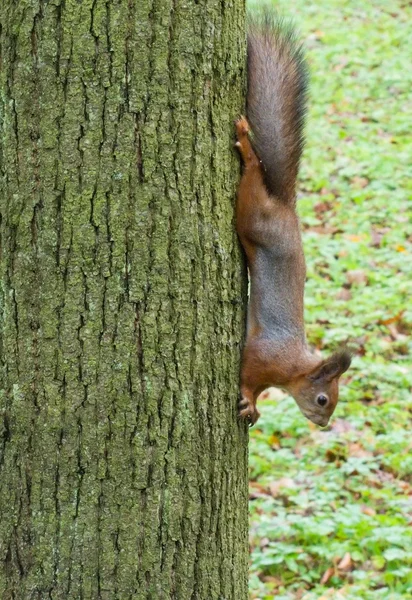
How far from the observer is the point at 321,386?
131 inches

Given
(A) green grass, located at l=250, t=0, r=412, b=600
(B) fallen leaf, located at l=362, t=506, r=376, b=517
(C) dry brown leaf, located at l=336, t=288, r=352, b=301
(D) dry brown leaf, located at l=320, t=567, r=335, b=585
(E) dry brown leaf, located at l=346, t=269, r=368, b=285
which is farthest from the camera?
(E) dry brown leaf, located at l=346, t=269, r=368, b=285

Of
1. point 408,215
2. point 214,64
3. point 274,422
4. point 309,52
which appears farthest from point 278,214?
point 309,52

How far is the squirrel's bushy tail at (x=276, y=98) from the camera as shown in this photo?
8.59 ft

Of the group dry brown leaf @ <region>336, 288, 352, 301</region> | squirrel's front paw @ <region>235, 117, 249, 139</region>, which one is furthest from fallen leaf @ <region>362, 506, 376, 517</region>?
squirrel's front paw @ <region>235, 117, 249, 139</region>

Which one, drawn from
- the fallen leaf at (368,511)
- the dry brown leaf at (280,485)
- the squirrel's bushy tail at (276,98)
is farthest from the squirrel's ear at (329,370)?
the dry brown leaf at (280,485)

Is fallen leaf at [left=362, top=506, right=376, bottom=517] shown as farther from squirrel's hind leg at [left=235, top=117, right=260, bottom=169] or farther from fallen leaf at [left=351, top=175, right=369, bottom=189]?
fallen leaf at [left=351, top=175, right=369, bottom=189]

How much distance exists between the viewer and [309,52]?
10422 mm

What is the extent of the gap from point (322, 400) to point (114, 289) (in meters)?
1.40

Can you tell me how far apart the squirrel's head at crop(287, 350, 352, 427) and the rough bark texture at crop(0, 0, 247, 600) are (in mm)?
930

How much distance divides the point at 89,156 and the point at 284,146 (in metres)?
0.87

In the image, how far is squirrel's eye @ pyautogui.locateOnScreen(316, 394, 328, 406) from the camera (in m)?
3.35

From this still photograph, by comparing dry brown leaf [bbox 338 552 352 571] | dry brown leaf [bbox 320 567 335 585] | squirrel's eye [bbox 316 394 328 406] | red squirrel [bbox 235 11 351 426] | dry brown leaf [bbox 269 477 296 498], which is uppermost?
red squirrel [bbox 235 11 351 426]

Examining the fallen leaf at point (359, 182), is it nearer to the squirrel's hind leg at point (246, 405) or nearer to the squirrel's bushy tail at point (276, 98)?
the squirrel's bushy tail at point (276, 98)

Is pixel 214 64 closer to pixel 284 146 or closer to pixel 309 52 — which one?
pixel 284 146
